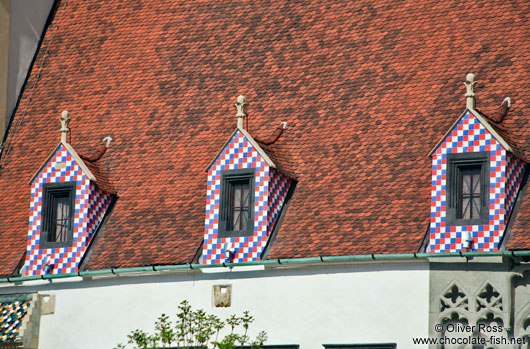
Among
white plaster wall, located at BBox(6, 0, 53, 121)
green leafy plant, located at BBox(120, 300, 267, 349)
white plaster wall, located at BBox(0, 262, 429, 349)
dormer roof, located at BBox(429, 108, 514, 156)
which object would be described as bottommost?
green leafy plant, located at BBox(120, 300, 267, 349)

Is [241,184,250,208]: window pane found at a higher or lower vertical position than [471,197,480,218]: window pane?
higher

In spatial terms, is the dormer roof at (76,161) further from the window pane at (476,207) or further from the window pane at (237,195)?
the window pane at (476,207)

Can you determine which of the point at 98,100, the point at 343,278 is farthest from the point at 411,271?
the point at 98,100

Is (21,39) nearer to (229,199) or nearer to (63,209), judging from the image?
(63,209)

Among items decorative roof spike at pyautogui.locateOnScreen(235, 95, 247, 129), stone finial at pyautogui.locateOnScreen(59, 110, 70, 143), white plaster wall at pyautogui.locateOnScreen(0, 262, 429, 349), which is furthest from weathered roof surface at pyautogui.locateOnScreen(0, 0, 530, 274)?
stone finial at pyautogui.locateOnScreen(59, 110, 70, 143)

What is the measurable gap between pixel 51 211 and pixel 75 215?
0.72m

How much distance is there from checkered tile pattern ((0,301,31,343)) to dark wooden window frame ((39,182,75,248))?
4.61 feet

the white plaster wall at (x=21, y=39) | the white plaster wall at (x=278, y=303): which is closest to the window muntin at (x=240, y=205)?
the white plaster wall at (x=278, y=303)

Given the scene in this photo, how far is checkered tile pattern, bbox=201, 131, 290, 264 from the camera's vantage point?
3206 centimetres

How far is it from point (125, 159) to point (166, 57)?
3.09 m

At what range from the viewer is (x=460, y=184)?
3058 cm

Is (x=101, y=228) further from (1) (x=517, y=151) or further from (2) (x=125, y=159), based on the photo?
(1) (x=517, y=151)

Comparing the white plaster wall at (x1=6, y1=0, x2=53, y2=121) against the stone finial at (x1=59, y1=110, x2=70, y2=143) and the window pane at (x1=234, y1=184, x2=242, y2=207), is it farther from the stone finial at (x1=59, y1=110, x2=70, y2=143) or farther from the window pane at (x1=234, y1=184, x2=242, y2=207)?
the window pane at (x1=234, y1=184, x2=242, y2=207)

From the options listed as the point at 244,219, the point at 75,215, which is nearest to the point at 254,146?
the point at 244,219
